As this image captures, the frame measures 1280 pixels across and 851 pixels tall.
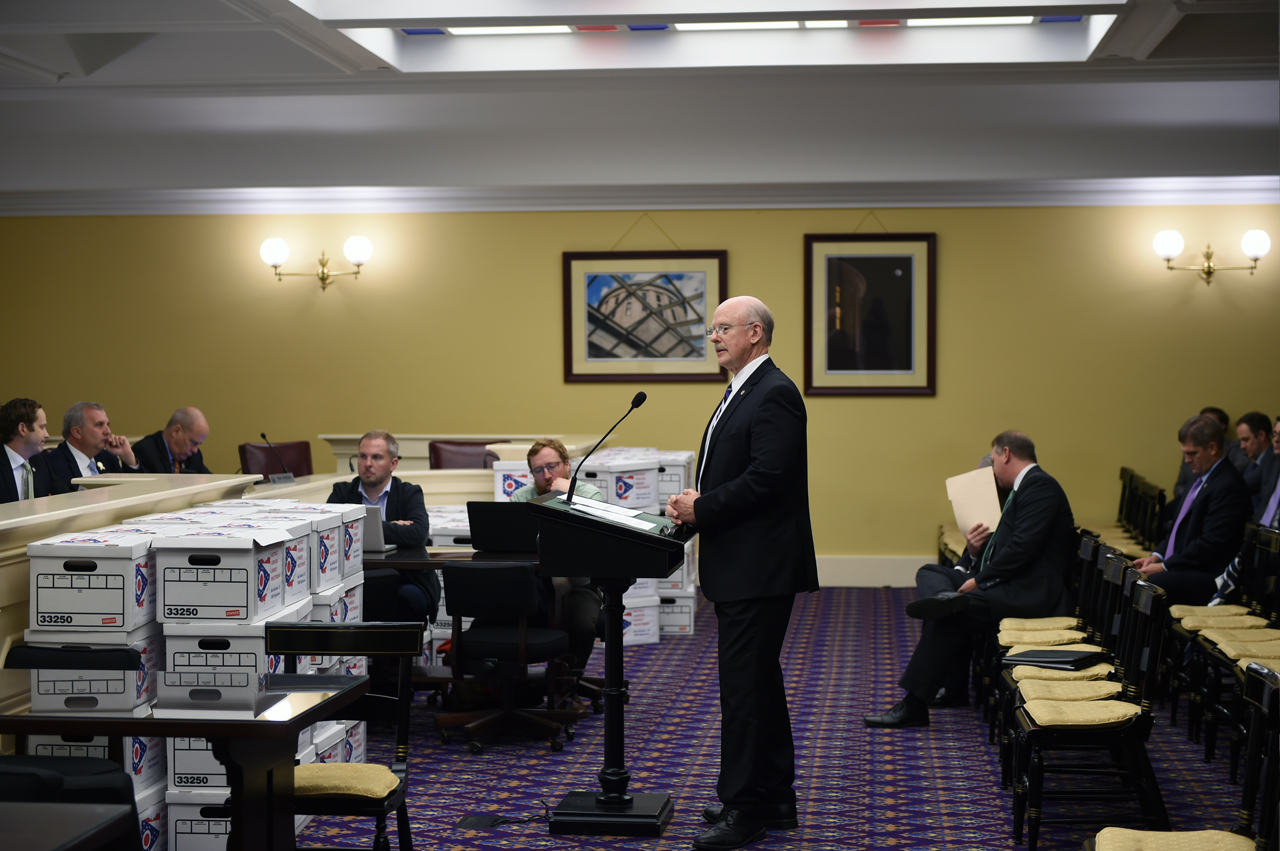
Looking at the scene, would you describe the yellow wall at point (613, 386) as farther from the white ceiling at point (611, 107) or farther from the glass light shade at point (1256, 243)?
the white ceiling at point (611, 107)

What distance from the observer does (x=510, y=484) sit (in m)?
7.21

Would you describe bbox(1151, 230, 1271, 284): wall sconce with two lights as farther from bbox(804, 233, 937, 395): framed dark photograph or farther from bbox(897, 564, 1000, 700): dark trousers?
bbox(897, 564, 1000, 700): dark trousers

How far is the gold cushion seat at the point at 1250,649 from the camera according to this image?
188 inches

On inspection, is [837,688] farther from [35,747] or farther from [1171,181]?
[1171,181]

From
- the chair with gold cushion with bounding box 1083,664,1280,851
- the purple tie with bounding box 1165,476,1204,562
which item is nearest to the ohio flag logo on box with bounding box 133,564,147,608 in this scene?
the chair with gold cushion with bounding box 1083,664,1280,851

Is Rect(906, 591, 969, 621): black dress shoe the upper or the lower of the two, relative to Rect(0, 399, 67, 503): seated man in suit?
lower

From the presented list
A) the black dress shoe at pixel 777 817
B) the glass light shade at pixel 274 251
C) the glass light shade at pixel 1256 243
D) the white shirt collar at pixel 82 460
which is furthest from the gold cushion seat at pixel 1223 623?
the glass light shade at pixel 274 251

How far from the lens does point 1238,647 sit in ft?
16.1

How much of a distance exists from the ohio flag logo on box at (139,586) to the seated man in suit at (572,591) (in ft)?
7.42

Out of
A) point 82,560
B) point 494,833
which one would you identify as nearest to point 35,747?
point 82,560

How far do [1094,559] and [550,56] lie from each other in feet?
16.6

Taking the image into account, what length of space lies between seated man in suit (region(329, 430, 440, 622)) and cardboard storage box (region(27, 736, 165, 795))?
1905 mm

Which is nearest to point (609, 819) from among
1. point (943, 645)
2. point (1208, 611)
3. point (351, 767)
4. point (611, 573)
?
point (611, 573)

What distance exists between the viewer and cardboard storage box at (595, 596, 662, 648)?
25.2 ft
